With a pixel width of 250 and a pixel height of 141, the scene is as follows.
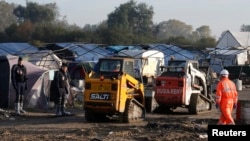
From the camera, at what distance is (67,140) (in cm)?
1288

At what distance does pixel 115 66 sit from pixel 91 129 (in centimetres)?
276

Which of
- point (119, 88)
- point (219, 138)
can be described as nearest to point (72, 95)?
point (119, 88)

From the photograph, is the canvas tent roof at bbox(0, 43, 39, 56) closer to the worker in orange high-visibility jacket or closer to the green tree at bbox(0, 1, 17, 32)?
the worker in orange high-visibility jacket

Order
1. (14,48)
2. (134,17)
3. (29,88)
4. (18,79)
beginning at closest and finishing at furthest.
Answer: (18,79), (29,88), (14,48), (134,17)

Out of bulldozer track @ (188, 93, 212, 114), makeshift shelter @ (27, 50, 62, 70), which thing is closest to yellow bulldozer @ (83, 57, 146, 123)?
bulldozer track @ (188, 93, 212, 114)

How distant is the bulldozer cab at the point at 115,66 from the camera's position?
1686 cm

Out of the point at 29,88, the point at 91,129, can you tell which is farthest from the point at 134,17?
the point at 91,129

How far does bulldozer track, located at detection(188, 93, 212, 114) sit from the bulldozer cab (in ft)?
12.8

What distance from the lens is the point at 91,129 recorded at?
14930mm

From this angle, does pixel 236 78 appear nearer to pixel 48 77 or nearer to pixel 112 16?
pixel 48 77

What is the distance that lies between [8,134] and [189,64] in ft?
28.9

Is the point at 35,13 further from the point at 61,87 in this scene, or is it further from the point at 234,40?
the point at 61,87

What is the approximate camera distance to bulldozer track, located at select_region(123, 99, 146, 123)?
54.6 feet

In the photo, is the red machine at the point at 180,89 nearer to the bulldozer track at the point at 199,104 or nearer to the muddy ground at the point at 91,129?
the bulldozer track at the point at 199,104
